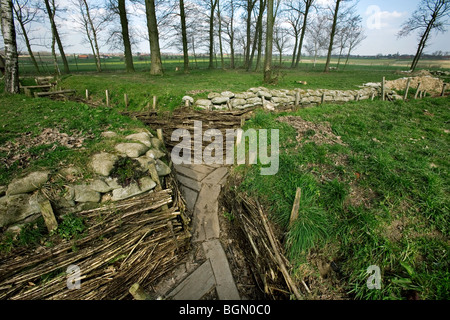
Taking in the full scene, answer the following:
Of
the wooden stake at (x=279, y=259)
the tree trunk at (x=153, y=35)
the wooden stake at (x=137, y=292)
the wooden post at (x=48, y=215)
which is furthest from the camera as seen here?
the tree trunk at (x=153, y=35)

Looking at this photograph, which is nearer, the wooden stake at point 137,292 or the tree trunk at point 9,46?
the wooden stake at point 137,292

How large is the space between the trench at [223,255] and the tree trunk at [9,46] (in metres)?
8.72

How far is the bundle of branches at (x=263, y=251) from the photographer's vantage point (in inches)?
103

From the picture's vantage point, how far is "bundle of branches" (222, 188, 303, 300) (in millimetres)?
2628

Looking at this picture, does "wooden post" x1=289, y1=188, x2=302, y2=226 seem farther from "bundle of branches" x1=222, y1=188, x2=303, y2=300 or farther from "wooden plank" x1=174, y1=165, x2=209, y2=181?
"wooden plank" x1=174, y1=165, x2=209, y2=181

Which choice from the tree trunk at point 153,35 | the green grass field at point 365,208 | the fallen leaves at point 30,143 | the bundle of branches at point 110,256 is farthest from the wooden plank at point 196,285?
the tree trunk at point 153,35

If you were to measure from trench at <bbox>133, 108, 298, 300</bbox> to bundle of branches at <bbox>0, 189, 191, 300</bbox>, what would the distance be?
1.21 feet

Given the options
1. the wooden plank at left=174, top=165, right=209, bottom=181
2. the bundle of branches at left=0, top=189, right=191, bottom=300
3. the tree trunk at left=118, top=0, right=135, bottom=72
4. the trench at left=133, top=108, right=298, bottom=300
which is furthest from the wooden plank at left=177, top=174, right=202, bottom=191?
the tree trunk at left=118, top=0, right=135, bottom=72

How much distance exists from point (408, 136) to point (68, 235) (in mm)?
7997

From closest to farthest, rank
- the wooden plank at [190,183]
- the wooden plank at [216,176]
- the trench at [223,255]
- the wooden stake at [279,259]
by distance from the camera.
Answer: the wooden stake at [279,259]
the trench at [223,255]
the wooden plank at [190,183]
the wooden plank at [216,176]

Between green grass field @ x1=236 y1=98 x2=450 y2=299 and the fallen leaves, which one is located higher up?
the fallen leaves

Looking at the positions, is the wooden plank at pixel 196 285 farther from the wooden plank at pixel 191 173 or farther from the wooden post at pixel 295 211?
the wooden plank at pixel 191 173

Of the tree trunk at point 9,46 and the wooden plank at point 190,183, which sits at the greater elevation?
the tree trunk at point 9,46

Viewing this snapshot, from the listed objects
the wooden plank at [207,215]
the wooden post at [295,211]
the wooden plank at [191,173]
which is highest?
the wooden post at [295,211]
